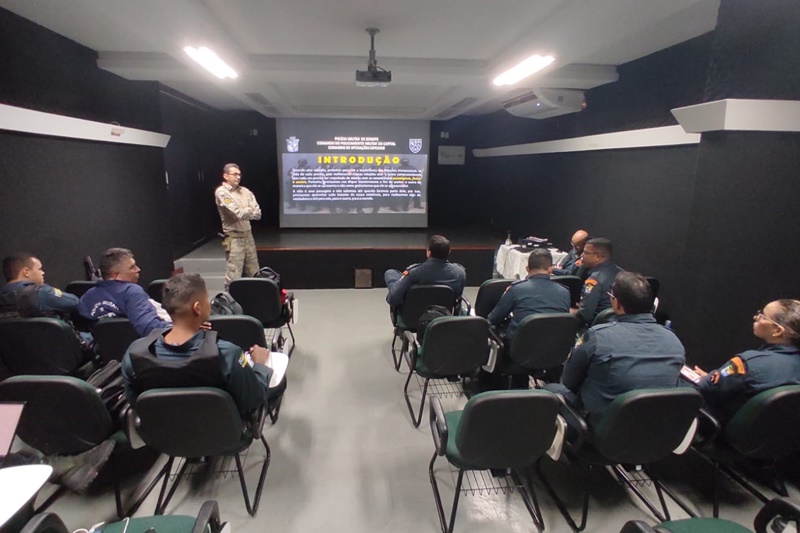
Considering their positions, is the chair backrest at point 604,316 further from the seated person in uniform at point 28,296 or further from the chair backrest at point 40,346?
the seated person in uniform at point 28,296

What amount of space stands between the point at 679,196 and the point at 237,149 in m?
7.75

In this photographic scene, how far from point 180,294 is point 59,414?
759mm

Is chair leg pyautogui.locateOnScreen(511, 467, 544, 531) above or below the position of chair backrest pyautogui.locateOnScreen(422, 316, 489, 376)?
below

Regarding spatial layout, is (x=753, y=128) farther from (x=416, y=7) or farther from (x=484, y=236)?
(x=484, y=236)

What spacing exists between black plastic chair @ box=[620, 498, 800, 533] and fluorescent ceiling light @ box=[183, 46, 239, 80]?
3.86 metres

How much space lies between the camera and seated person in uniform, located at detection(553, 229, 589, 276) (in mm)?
4063

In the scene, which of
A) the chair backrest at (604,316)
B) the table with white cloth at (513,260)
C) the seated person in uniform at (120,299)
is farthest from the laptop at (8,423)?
the table with white cloth at (513,260)

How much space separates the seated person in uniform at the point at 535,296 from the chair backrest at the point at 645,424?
3.09ft

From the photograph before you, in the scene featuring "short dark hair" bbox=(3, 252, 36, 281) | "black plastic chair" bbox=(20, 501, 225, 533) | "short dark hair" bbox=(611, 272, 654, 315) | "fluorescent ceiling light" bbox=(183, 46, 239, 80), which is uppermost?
"fluorescent ceiling light" bbox=(183, 46, 239, 80)

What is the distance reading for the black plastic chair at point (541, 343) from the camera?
2436 millimetres

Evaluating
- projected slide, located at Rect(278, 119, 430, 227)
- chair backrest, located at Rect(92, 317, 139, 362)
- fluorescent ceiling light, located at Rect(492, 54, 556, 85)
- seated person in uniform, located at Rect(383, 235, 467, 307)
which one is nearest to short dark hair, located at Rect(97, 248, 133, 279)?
chair backrest, located at Rect(92, 317, 139, 362)

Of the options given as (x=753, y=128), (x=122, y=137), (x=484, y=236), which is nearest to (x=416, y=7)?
(x=753, y=128)

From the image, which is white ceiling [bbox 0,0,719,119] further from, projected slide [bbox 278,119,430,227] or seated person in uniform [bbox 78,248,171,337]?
projected slide [bbox 278,119,430,227]

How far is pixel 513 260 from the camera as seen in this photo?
5398 millimetres
